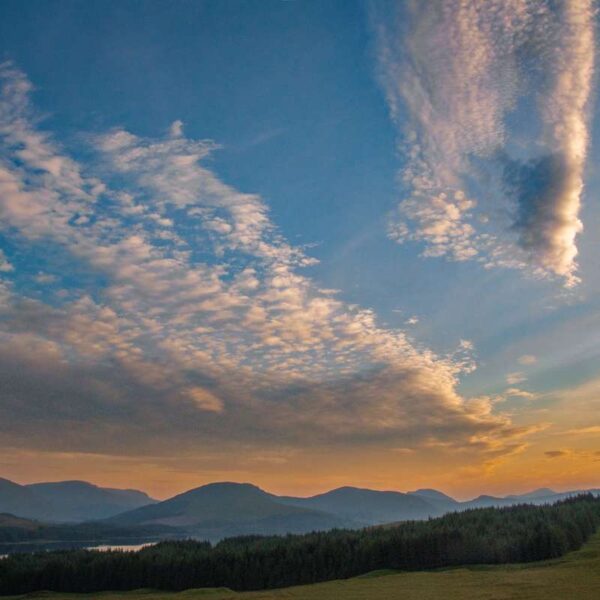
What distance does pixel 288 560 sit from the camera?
342ft

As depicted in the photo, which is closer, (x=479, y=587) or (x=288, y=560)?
(x=479, y=587)

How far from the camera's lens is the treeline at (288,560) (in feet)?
292

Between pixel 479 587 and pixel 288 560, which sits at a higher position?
pixel 288 560

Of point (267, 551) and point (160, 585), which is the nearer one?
point (160, 585)

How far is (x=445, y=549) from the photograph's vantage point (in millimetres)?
92125

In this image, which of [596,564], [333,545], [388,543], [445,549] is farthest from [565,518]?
[596,564]

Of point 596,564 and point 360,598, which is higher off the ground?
point 596,564

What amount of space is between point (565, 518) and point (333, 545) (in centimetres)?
4307

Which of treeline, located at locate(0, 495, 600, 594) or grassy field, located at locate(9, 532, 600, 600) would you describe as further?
treeline, located at locate(0, 495, 600, 594)

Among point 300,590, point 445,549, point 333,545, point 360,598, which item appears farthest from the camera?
point 333,545

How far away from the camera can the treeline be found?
89.0m

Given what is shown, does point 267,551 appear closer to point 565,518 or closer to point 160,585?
point 160,585

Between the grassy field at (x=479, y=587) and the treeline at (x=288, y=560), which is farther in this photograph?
the treeline at (x=288, y=560)

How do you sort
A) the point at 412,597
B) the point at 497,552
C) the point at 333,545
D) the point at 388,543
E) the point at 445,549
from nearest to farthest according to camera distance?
the point at 412,597 → the point at 497,552 → the point at 445,549 → the point at 388,543 → the point at 333,545
